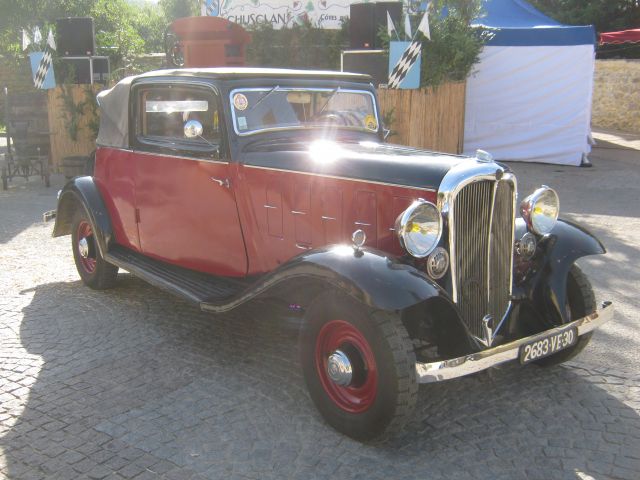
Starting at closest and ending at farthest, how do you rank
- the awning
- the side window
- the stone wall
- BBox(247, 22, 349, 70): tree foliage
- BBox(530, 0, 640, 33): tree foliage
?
the side window
BBox(247, 22, 349, 70): tree foliage
the awning
the stone wall
BBox(530, 0, 640, 33): tree foliage

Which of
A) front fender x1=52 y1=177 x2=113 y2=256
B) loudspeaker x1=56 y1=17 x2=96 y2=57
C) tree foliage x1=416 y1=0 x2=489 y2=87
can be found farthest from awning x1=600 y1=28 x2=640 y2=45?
front fender x1=52 y1=177 x2=113 y2=256

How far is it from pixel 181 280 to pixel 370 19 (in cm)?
829

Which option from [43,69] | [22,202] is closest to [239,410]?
[22,202]

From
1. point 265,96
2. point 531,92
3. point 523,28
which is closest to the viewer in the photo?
point 265,96

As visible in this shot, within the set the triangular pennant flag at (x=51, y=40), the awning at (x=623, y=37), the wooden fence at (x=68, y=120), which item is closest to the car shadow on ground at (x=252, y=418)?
the wooden fence at (x=68, y=120)

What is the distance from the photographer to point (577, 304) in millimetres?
3885

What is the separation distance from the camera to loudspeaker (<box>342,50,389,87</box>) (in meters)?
11.2

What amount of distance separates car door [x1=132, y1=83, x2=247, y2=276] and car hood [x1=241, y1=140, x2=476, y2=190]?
315mm

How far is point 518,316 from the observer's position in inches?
146

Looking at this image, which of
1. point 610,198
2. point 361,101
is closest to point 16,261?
point 361,101

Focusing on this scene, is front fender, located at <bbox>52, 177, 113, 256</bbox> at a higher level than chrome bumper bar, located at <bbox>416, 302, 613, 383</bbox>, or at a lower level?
higher

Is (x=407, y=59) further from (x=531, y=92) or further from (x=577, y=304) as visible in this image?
(x=577, y=304)

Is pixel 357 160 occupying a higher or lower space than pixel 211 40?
lower

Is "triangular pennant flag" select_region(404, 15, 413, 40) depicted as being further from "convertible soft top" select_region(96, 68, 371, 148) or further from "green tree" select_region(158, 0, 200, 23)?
"green tree" select_region(158, 0, 200, 23)
